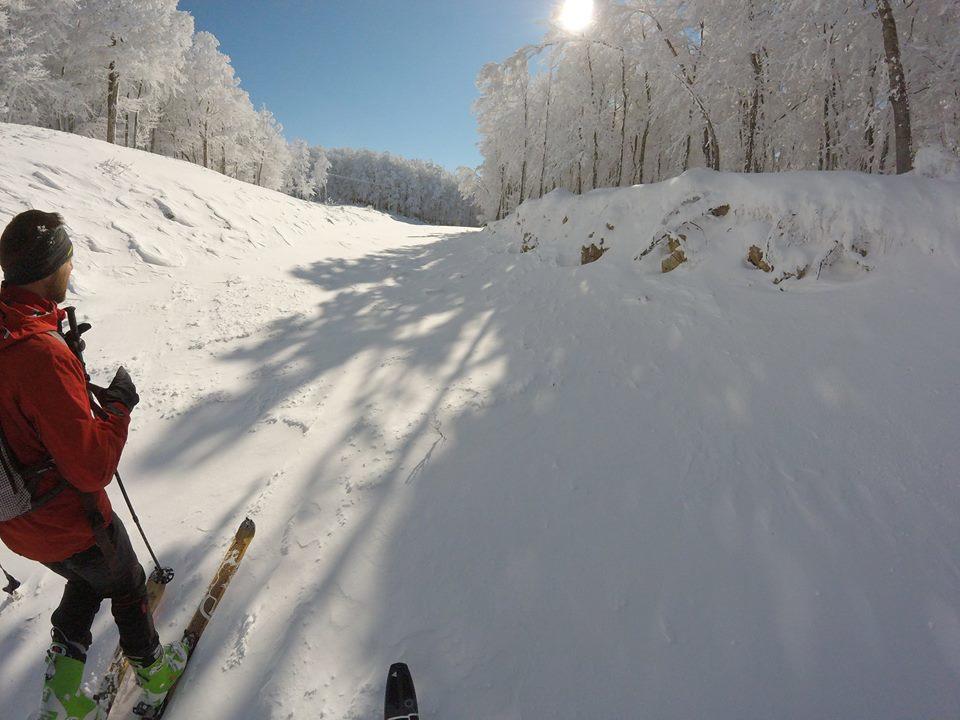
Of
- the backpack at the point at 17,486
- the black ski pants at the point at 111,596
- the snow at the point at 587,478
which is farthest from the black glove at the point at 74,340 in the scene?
the snow at the point at 587,478

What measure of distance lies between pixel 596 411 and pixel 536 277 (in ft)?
17.0

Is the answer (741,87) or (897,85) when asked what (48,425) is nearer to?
(897,85)

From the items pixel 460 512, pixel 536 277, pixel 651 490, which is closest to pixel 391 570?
pixel 460 512

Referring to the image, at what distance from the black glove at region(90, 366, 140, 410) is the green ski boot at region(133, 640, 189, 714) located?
4.22 ft

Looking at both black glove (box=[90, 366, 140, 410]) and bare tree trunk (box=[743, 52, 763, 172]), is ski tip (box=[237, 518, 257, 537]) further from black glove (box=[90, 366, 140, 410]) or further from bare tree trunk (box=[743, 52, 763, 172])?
bare tree trunk (box=[743, 52, 763, 172])

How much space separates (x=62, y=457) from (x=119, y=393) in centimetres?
33

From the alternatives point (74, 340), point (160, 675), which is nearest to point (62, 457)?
point (74, 340)

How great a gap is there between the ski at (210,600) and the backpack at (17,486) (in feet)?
3.82

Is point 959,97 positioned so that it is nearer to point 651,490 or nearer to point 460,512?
point 651,490

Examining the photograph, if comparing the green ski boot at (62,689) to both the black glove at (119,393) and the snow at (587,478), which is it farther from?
the black glove at (119,393)

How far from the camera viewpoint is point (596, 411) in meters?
4.06

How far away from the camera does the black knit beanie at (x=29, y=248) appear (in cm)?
156

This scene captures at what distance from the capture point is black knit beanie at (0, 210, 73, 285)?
5.13ft

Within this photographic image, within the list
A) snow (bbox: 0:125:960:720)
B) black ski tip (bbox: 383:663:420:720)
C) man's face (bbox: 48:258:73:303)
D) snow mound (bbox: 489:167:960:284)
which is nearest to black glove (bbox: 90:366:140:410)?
man's face (bbox: 48:258:73:303)
